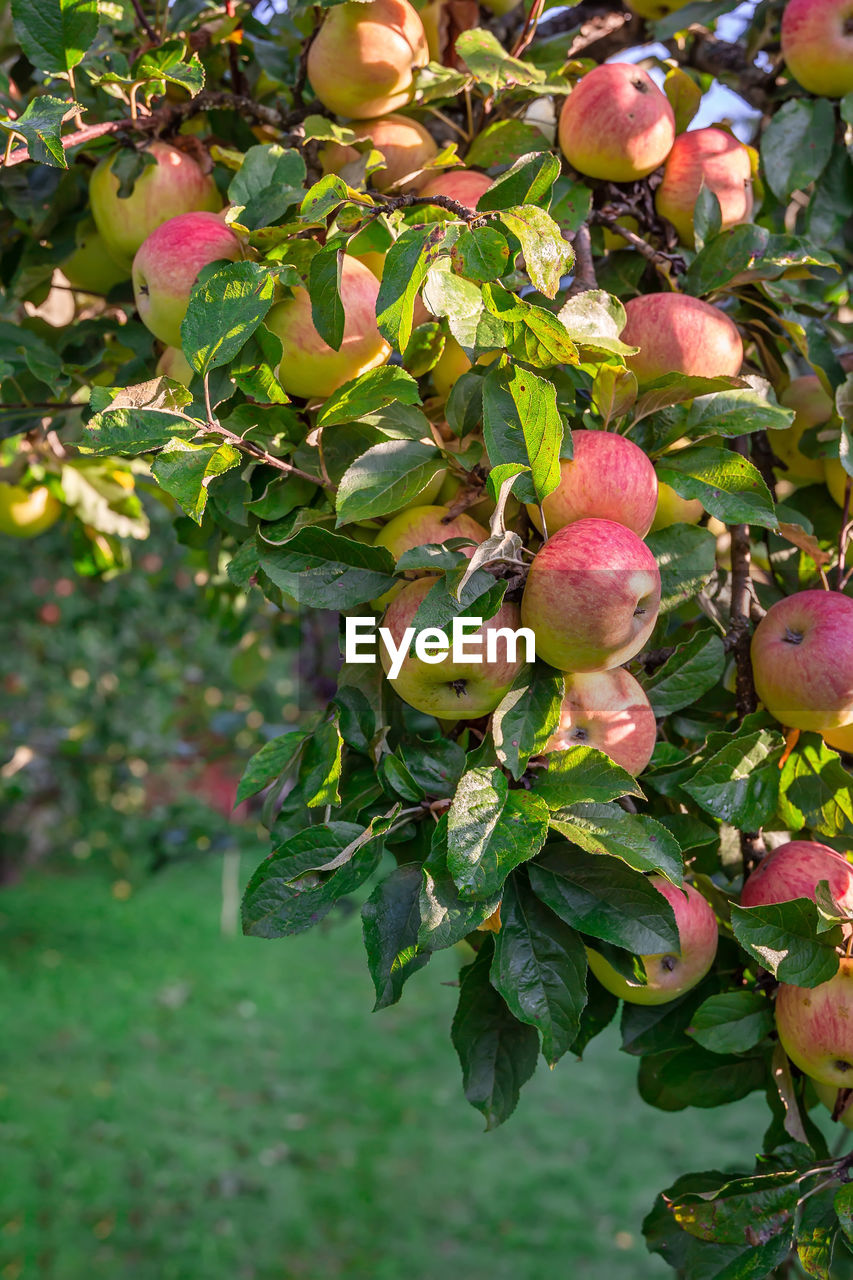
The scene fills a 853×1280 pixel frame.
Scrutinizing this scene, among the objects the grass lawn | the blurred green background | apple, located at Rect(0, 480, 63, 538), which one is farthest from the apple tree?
the grass lawn

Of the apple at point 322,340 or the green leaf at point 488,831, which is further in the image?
the apple at point 322,340

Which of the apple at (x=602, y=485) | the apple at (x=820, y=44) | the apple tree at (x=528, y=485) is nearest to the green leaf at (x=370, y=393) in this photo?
the apple tree at (x=528, y=485)

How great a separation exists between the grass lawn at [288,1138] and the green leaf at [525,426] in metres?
1.83

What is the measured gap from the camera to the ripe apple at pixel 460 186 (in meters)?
0.91

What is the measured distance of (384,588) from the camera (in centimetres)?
76

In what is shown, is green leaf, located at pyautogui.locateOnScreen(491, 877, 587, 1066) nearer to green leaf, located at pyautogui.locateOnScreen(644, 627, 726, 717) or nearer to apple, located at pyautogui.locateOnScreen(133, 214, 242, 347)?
green leaf, located at pyautogui.locateOnScreen(644, 627, 726, 717)

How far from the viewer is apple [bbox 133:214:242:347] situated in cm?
84

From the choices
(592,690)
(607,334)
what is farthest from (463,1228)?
(607,334)

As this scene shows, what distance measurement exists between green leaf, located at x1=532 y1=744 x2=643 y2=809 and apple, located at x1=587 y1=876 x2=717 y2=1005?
0.54ft

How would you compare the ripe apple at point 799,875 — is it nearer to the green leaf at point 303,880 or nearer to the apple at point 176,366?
the green leaf at point 303,880

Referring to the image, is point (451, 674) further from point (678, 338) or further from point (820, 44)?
point (820, 44)

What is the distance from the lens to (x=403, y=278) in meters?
0.68

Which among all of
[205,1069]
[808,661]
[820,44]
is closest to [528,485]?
[808,661]

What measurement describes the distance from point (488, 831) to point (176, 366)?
51 cm
